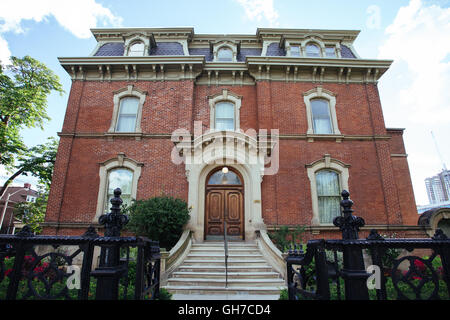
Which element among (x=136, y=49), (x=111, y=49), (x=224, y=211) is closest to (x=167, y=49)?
(x=136, y=49)

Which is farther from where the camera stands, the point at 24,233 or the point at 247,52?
the point at 247,52

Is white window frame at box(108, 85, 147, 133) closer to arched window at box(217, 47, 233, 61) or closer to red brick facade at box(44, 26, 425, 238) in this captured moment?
red brick facade at box(44, 26, 425, 238)

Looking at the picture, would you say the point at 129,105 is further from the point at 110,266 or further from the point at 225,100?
the point at 110,266

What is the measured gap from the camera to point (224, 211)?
10.7 metres

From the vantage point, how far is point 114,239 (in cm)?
272

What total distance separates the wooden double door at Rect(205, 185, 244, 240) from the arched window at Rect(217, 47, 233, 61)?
23.4 ft

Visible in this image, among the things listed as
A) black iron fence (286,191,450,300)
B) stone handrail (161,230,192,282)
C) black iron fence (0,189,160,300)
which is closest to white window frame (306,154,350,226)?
stone handrail (161,230,192,282)

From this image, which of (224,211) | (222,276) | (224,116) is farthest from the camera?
(224,116)

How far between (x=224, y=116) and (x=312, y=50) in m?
6.30

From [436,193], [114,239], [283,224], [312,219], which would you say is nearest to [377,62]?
[312,219]

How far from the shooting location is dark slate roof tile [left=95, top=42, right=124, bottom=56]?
526 inches

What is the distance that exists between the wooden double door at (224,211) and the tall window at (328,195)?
352cm

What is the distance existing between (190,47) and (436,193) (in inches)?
6159

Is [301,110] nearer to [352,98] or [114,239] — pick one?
[352,98]
